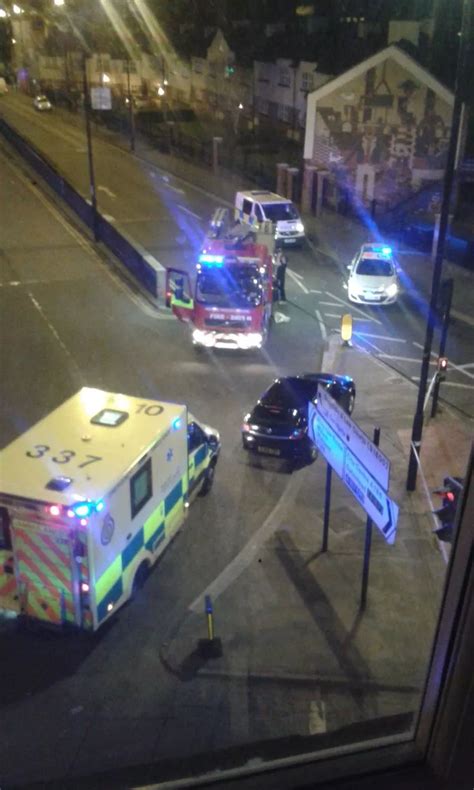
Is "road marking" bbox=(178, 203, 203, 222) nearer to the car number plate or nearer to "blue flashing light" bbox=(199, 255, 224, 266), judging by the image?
"blue flashing light" bbox=(199, 255, 224, 266)

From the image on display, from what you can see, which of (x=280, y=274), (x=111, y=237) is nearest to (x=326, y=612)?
(x=280, y=274)

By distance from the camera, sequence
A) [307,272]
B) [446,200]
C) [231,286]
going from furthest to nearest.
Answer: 1. [307,272]
2. [231,286]
3. [446,200]

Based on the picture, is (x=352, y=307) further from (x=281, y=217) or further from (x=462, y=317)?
(x=281, y=217)

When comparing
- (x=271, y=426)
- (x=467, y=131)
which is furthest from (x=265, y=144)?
(x=271, y=426)

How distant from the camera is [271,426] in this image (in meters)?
12.6

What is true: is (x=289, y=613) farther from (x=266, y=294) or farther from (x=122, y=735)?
(x=266, y=294)

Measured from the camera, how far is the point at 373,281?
2172cm

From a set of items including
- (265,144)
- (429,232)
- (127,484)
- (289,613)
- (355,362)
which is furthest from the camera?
(265,144)

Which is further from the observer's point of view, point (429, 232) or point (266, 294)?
point (429, 232)

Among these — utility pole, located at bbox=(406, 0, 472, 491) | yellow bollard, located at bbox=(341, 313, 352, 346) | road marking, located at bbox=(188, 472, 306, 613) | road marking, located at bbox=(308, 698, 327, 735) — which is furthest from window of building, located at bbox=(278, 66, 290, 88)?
road marking, located at bbox=(308, 698, 327, 735)

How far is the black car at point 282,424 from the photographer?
12.4m

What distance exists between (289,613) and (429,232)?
22.9m

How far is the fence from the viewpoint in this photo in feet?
71.4

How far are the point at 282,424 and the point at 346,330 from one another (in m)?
6.32
